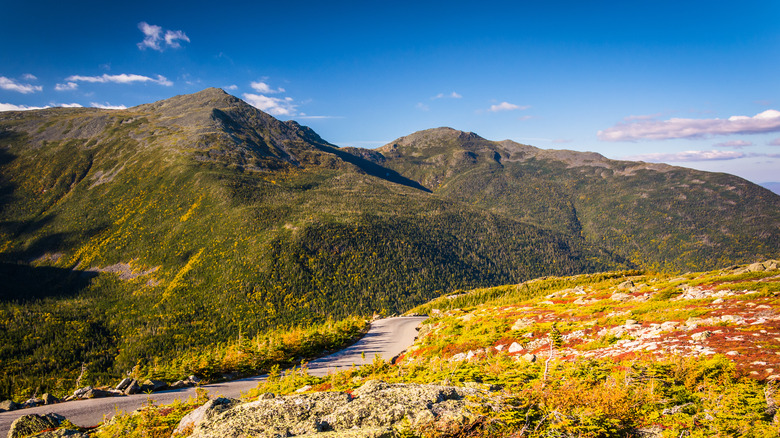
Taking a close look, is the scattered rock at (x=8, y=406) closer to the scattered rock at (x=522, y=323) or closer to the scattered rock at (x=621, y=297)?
the scattered rock at (x=522, y=323)

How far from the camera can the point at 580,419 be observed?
6555mm

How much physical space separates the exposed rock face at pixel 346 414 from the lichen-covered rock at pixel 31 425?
6.26 m

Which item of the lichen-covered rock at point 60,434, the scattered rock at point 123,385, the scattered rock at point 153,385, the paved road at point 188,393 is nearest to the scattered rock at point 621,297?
the paved road at point 188,393

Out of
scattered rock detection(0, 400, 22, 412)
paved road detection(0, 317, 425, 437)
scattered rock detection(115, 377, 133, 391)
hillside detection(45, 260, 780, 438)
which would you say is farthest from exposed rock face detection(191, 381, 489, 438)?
scattered rock detection(0, 400, 22, 412)

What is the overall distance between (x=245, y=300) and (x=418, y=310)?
297 ft

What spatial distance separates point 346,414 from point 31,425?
10.4 m

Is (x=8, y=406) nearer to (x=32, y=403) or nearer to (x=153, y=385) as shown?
(x=32, y=403)

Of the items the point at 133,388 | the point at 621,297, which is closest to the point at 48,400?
the point at 133,388

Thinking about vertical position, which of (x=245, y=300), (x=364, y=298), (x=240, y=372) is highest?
(x=240, y=372)

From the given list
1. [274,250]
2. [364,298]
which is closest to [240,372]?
[364,298]

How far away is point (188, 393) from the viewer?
15992 millimetres

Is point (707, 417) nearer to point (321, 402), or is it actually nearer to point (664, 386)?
point (664, 386)

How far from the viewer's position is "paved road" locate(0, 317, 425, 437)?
1251 cm

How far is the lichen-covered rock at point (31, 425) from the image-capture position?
8.88m
